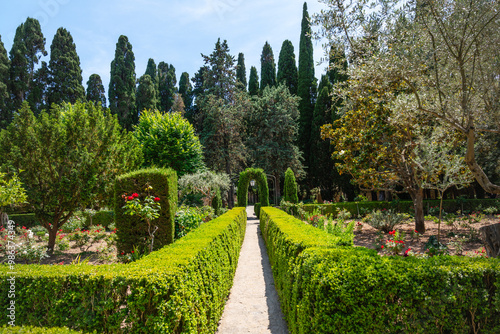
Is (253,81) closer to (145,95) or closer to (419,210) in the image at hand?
(145,95)

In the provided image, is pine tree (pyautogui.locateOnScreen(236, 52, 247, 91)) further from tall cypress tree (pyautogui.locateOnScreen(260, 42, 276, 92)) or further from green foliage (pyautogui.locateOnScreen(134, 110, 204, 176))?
green foliage (pyautogui.locateOnScreen(134, 110, 204, 176))

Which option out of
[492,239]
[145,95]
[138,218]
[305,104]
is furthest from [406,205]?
[145,95]

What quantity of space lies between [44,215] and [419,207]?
12869 mm

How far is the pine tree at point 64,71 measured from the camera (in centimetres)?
2589

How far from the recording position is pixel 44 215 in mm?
8406

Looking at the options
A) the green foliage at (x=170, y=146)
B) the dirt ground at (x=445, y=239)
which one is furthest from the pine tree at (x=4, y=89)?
the dirt ground at (x=445, y=239)

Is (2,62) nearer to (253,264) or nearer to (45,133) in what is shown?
(45,133)

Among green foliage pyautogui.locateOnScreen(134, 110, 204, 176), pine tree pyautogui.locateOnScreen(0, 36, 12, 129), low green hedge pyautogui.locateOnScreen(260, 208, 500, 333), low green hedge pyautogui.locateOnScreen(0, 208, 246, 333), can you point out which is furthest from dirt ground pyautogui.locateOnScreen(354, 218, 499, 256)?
pine tree pyautogui.locateOnScreen(0, 36, 12, 129)

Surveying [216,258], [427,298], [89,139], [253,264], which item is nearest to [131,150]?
[89,139]

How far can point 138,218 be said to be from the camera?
6906mm

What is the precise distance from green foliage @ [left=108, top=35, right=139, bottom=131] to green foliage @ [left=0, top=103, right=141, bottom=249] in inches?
932

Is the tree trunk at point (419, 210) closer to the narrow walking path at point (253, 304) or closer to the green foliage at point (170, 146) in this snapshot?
the narrow walking path at point (253, 304)

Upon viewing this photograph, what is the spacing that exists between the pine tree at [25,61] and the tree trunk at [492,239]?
30.8 metres

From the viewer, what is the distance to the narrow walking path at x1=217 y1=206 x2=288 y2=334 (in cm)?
393
